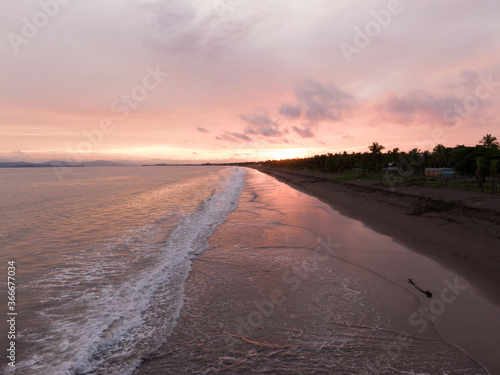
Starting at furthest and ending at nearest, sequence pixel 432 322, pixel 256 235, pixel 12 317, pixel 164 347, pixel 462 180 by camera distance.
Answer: pixel 462 180 → pixel 256 235 → pixel 12 317 → pixel 432 322 → pixel 164 347

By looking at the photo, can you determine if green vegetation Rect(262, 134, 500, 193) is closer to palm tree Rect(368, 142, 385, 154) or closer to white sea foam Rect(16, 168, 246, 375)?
palm tree Rect(368, 142, 385, 154)

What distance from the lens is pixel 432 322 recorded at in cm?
625

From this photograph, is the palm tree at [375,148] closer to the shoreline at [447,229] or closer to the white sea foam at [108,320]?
the shoreline at [447,229]

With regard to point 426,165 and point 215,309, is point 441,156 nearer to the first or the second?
point 426,165

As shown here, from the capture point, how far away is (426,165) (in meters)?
77.1

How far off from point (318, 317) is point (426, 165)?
8705 centimetres

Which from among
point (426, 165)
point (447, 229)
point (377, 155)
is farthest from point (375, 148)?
point (447, 229)

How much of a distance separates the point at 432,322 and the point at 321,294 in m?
2.66

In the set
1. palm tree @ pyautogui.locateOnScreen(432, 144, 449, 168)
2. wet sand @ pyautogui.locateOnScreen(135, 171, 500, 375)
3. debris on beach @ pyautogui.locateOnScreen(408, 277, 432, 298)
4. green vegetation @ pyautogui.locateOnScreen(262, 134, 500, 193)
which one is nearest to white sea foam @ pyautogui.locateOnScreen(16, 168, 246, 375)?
wet sand @ pyautogui.locateOnScreen(135, 171, 500, 375)

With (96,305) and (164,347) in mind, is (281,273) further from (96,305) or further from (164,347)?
(96,305)

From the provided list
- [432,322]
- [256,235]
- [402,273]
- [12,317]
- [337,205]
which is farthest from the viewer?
[337,205]

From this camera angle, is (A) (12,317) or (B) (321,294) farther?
(B) (321,294)

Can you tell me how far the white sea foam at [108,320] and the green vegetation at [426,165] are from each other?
30047mm

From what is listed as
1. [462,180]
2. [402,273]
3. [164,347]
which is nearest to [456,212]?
[402,273]
